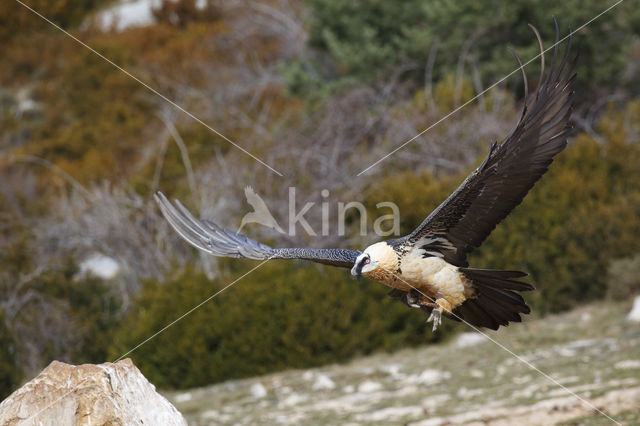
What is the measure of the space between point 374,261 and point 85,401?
1894 millimetres

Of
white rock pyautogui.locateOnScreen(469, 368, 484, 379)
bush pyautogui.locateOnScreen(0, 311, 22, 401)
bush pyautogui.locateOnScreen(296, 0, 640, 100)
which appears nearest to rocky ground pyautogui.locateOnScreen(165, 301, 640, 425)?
white rock pyautogui.locateOnScreen(469, 368, 484, 379)

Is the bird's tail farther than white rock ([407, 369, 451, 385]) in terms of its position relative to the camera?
No

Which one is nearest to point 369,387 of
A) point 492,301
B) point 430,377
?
point 430,377

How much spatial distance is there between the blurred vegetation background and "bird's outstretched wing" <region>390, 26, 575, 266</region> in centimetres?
623

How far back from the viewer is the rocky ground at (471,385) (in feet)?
21.5

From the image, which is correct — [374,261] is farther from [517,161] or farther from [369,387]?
[369,387]

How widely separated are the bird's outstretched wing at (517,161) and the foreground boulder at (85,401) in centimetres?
190

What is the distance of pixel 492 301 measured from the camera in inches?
221

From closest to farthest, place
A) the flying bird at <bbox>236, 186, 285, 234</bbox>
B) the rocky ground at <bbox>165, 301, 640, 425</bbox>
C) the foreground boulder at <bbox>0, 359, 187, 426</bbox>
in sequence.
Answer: the foreground boulder at <bbox>0, 359, 187, 426</bbox> < the rocky ground at <bbox>165, 301, 640, 425</bbox> < the flying bird at <bbox>236, 186, 285, 234</bbox>

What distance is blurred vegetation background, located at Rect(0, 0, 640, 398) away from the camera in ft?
37.9

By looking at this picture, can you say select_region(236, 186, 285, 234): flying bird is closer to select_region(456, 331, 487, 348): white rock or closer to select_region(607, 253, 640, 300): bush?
select_region(456, 331, 487, 348): white rock

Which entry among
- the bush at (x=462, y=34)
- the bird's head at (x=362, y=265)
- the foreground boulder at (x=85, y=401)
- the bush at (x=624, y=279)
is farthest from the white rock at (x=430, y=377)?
the bush at (x=462, y=34)

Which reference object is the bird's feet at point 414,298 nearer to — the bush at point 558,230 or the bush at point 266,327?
the bush at point 266,327

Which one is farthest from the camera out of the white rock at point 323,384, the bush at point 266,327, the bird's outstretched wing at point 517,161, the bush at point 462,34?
the bush at point 462,34
